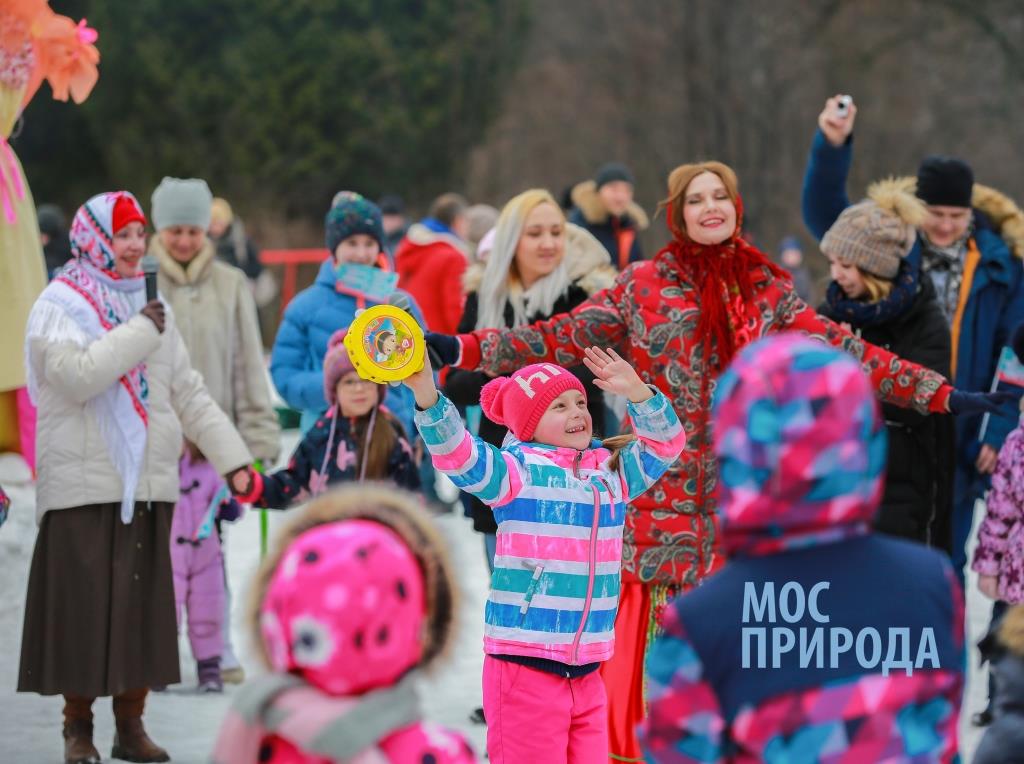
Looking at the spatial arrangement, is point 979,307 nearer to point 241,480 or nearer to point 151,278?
point 241,480

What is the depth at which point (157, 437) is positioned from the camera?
16.9 ft

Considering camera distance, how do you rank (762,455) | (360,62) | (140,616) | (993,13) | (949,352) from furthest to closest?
(360,62), (993,13), (949,352), (140,616), (762,455)

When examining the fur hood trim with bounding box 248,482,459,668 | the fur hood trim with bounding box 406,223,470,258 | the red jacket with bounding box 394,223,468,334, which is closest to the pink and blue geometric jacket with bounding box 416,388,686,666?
the fur hood trim with bounding box 248,482,459,668

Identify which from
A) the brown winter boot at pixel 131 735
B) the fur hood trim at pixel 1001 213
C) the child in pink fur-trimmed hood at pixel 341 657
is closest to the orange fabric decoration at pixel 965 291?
the fur hood trim at pixel 1001 213

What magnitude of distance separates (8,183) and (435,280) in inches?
143

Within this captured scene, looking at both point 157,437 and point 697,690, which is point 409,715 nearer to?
point 697,690

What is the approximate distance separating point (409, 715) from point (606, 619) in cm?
159

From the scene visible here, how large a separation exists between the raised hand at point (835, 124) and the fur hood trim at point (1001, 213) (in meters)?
0.46

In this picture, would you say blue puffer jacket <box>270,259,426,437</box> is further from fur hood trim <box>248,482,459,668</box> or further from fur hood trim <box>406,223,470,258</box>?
fur hood trim <box>248,482,459,668</box>

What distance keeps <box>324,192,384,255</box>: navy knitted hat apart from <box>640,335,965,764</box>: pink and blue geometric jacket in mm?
4007

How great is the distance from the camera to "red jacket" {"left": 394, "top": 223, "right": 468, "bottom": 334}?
8914 mm

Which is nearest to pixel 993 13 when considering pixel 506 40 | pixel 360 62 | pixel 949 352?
pixel 506 40

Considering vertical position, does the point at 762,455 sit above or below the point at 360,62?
below

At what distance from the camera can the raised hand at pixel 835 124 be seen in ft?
18.6
